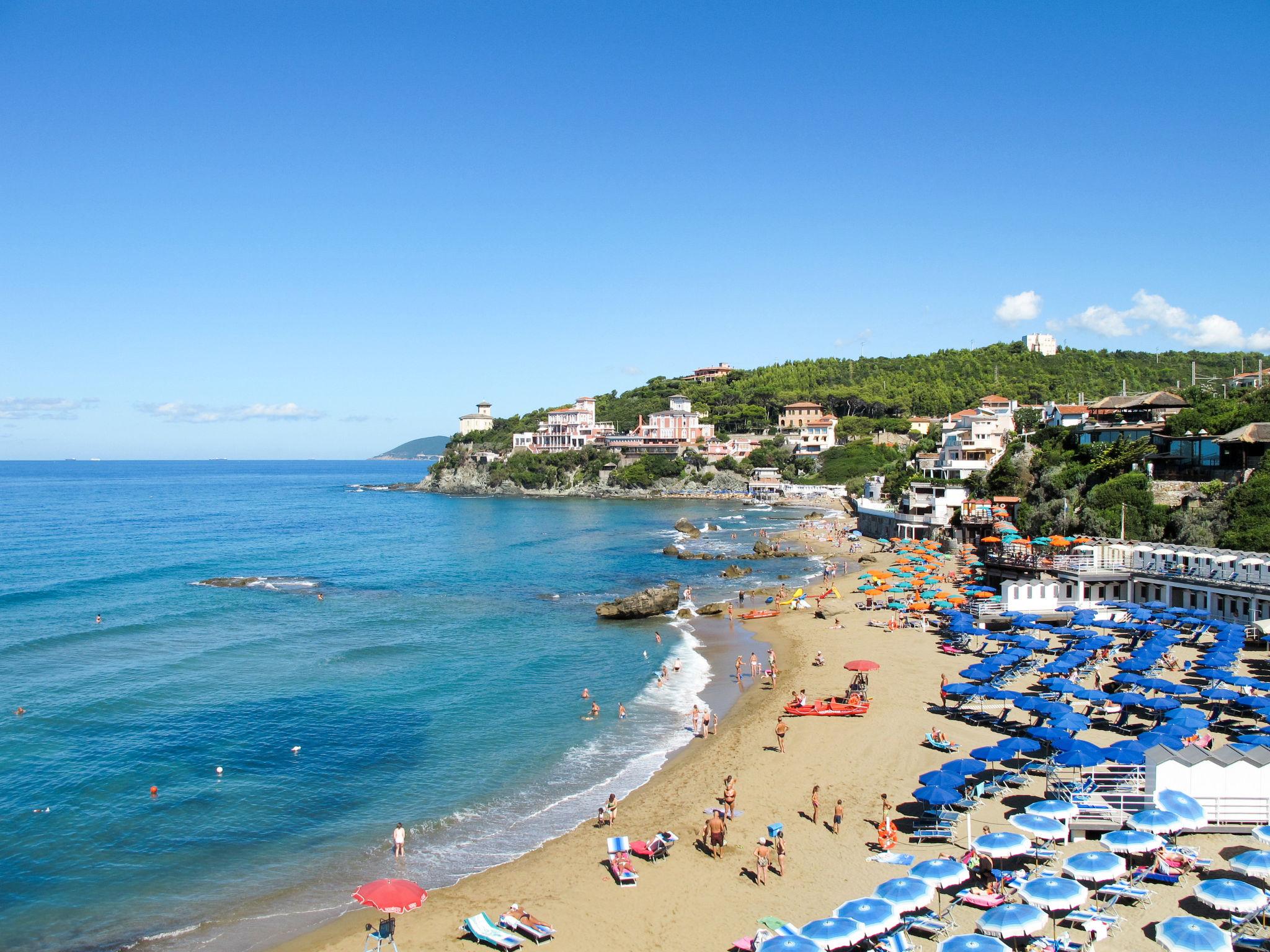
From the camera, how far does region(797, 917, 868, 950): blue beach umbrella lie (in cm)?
1214

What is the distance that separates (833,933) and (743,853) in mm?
4761

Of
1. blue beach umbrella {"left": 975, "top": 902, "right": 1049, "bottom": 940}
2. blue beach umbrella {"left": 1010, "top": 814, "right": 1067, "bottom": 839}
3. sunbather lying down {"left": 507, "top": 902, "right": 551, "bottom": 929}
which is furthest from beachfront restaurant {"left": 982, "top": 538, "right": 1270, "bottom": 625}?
sunbather lying down {"left": 507, "top": 902, "right": 551, "bottom": 929}

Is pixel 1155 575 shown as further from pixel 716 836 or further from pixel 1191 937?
pixel 1191 937

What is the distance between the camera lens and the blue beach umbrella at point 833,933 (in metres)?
12.1

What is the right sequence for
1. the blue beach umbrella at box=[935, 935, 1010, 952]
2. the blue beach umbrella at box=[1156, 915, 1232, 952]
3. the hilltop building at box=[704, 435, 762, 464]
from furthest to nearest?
the hilltop building at box=[704, 435, 762, 464] → the blue beach umbrella at box=[935, 935, 1010, 952] → the blue beach umbrella at box=[1156, 915, 1232, 952]

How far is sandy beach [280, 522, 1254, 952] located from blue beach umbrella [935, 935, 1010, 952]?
1.58 m

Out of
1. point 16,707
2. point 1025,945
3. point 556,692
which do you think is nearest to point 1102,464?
point 556,692

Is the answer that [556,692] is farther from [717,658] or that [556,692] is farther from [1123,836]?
[1123,836]

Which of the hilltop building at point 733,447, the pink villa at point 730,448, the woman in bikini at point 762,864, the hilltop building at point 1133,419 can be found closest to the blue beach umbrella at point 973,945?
the woman in bikini at point 762,864

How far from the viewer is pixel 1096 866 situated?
44.3ft

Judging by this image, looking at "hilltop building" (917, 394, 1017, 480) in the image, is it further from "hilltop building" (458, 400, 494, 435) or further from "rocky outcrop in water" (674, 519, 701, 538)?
"hilltop building" (458, 400, 494, 435)

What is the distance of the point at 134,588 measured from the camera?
49250mm

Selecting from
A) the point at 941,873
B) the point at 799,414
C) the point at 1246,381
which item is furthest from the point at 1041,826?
the point at 799,414

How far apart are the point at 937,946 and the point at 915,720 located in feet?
39.8
